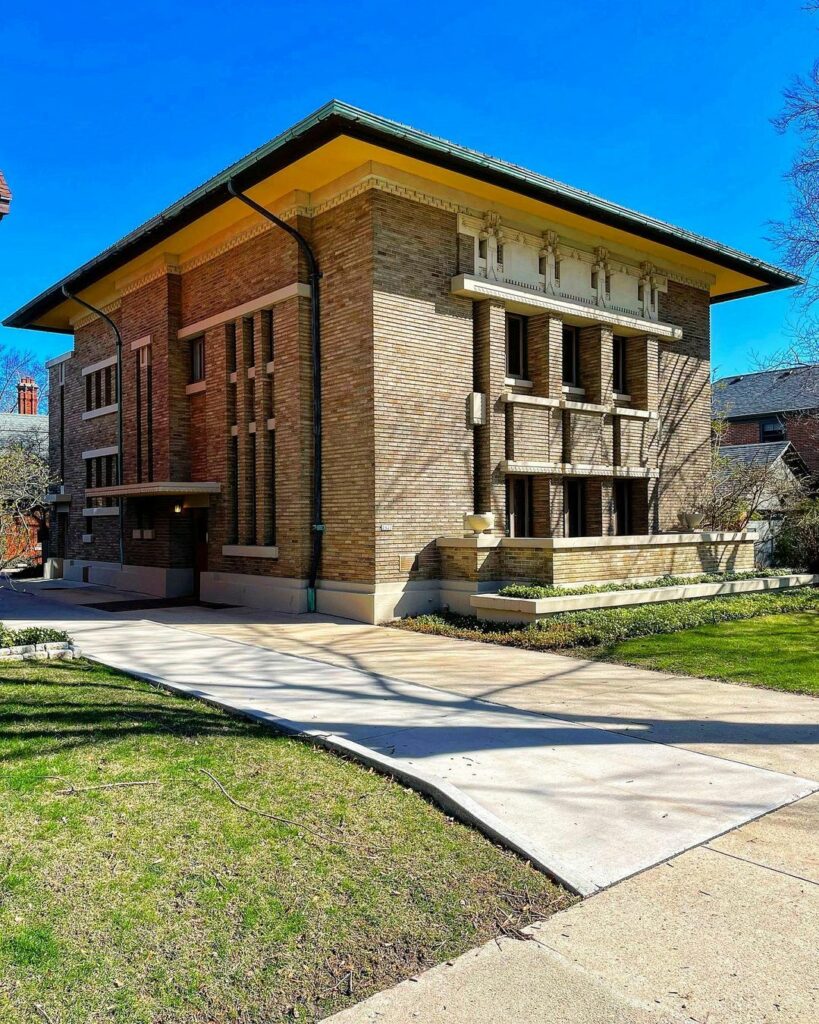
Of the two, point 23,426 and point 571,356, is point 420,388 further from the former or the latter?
point 23,426

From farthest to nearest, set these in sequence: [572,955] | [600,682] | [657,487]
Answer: [657,487] < [600,682] < [572,955]

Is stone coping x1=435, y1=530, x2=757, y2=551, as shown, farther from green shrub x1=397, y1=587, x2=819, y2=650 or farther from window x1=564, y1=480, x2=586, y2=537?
window x1=564, y1=480, x2=586, y2=537

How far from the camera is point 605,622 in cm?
1196

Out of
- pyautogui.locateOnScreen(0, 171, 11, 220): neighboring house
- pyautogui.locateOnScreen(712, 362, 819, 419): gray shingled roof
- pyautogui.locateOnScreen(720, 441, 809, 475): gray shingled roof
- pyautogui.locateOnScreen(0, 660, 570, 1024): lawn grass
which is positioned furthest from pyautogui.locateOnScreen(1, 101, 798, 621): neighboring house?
pyautogui.locateOnScreen(712, 362, 819, 419): gray shingled roof

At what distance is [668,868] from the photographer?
4113mm

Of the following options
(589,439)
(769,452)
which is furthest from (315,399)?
(769,452)

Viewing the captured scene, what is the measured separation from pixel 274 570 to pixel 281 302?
17.5ft

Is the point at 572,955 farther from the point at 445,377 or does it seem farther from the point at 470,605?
the point at 445,377

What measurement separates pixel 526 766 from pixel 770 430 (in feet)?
129

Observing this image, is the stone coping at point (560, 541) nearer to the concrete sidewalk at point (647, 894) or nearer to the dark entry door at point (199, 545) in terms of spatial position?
the concrete sidewalk at point (647, 894)

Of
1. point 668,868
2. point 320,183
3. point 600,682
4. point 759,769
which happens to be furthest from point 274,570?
point 668,868

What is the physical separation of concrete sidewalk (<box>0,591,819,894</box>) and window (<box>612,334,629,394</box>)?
483 inches

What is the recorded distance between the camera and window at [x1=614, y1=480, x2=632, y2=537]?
1886 centimetres

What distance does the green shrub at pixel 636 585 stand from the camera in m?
13.2
